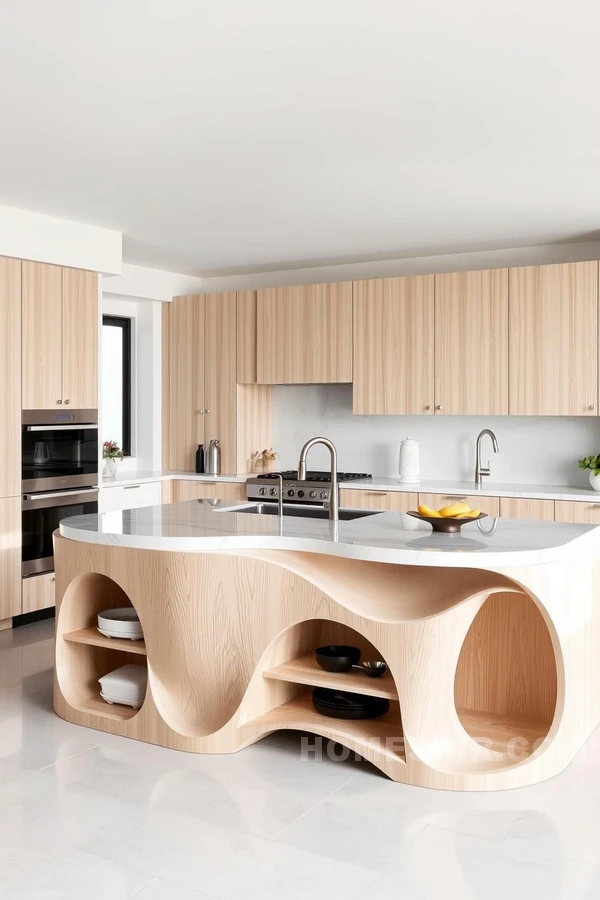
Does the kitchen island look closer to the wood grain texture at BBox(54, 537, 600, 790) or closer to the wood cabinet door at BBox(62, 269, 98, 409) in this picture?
the wood grain texture at BBox(54, 537, 600, 790)

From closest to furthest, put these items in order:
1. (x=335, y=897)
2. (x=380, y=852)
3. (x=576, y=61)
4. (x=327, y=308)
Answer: (x=335, y=897)
(x=380, y=852)
(x=576, y=61)
(x=327, y=308)

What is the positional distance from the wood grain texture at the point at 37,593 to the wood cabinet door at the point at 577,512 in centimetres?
315

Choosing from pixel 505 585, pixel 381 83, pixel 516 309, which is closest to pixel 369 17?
pixel 381 83

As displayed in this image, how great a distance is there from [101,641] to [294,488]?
2.77m

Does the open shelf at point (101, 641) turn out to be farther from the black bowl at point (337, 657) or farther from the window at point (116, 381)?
the window at point (116, 381)

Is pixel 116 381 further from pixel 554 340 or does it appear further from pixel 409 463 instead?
pixel 554 340

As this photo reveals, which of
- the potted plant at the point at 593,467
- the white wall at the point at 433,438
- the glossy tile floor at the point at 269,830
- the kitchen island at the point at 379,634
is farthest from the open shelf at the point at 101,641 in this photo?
the white wall at the point at 433,438

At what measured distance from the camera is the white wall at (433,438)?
19.1 ft

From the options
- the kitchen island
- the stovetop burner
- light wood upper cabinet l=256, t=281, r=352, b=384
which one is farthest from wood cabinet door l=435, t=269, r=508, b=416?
the kitchen island

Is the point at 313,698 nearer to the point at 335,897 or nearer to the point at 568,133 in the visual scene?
the point at 335,897

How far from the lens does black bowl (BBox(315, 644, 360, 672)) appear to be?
3.29m

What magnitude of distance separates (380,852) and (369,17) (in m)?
2.51

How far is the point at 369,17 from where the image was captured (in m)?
2.56

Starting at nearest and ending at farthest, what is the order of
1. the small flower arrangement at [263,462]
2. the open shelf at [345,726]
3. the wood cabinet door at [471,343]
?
the open shelf at [345,726] < the wood cabinet door at [471,343] < the small flower arrangement at [263,462]
